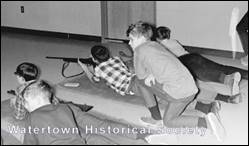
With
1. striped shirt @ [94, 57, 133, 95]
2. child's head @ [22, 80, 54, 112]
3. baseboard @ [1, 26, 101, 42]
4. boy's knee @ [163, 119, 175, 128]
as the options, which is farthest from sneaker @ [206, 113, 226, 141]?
baseboard @ [1, 26, 101, 42]

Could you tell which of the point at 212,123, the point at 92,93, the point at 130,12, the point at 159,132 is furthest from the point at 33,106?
the point at 130,12

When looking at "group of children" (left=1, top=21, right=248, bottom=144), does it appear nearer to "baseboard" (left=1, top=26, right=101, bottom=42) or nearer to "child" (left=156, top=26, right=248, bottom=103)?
"child" (left=156, top=26, right=248, bottom=103)

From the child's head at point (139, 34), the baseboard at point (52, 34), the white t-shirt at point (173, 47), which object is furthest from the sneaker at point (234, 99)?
the baseboard at point (52, 34)

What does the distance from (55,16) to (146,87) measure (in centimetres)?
388

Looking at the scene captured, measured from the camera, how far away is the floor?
2622 millimetres

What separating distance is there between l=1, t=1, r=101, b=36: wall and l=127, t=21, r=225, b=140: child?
10.7 ft

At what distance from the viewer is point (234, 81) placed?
9.87 feet

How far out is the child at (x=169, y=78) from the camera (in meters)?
2.47

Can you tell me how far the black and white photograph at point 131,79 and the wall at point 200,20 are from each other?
0.01 meters

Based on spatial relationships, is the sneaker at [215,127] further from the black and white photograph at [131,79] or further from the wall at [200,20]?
the wall at [200,20]

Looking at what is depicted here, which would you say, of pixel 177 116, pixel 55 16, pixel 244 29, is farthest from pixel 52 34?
pixel 177 116

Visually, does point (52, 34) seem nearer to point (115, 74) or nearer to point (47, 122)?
point (115, 74)

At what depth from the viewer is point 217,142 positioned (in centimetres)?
239

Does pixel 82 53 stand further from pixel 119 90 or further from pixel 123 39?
pixel 119 90
